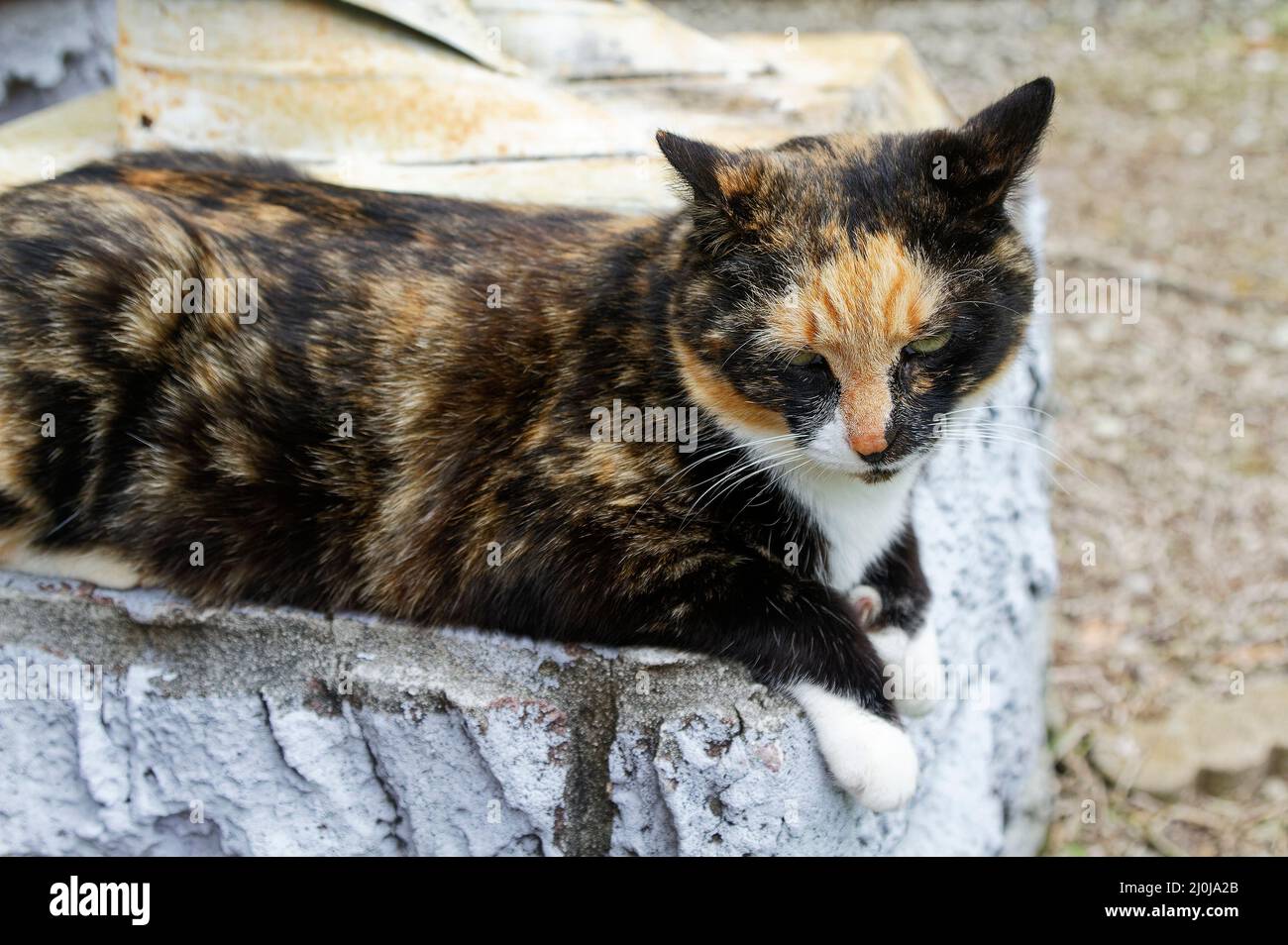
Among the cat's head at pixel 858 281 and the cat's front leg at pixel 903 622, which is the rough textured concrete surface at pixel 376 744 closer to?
the cat's front leg at pixel 903 622

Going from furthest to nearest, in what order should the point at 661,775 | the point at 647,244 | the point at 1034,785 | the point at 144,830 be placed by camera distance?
the point at 1034,785 → the point at 144,830 → the point at 647,244 → the point at 661,775

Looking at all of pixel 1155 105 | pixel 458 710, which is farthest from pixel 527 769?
pixel 1155 105

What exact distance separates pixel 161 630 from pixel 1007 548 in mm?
2353

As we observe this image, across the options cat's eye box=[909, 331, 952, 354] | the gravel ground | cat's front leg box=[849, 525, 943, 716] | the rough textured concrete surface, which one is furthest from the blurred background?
the rough textured concrete surface

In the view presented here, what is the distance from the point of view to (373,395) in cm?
290

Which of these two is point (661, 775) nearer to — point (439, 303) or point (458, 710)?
point (458, 710)

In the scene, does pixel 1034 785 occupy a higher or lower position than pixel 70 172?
lower

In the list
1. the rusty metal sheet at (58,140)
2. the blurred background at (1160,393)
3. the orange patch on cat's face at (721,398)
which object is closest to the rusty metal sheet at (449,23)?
the blurred background at (1160,393)

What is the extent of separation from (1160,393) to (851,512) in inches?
144

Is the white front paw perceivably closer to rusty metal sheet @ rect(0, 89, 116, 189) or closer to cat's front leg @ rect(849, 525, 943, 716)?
cat's front leg @ rect(849, 525, 943, 716)

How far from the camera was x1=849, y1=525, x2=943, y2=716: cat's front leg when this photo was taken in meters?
2.98

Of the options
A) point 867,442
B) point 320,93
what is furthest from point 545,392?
point 320,93

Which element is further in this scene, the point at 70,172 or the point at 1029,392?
the point at 1029,392

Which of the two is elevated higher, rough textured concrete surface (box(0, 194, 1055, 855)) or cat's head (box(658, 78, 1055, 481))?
cat's head (box(658, 78, 1055, 481))
